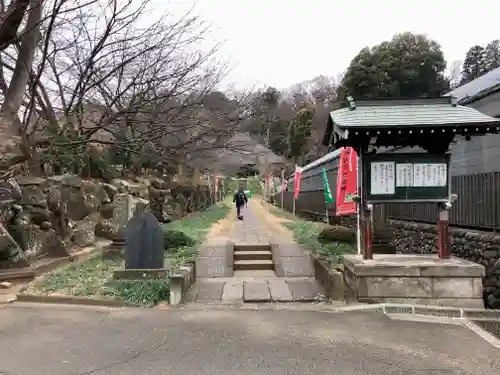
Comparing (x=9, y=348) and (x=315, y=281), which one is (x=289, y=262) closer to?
(x=315, y=281)

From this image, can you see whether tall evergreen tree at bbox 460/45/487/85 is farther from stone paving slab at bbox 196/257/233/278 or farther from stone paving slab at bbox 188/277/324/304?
stone paving slab at bbox 188/277/324/304

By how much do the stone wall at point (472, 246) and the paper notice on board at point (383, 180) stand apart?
105 inches

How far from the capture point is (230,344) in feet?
18.8

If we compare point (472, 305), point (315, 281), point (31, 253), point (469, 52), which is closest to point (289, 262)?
point (315, 281)

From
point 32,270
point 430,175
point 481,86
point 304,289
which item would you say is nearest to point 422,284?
point 430,175

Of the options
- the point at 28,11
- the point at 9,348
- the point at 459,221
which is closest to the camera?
the point at 9,348

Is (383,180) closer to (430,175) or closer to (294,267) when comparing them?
(430,175)

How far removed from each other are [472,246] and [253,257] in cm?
535

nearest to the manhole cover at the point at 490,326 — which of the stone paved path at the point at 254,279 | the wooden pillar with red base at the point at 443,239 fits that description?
the wooden pillar with red base at the point at 443,239

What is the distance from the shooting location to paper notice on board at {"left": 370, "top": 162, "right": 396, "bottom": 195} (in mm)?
8461

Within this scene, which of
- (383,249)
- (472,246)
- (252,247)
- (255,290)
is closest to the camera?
(255,290)

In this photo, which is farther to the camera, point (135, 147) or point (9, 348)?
point (135, 147)

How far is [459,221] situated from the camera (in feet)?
35.6

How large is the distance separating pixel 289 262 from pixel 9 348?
288 inches
